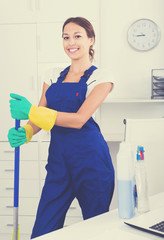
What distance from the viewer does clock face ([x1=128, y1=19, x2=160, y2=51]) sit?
328cm

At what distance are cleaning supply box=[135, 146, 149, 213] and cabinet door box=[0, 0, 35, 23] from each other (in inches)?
93.2

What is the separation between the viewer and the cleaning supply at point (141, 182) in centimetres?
109

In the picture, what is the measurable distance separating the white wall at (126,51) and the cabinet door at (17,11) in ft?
2.27

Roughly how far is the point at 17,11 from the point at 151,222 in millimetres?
2655

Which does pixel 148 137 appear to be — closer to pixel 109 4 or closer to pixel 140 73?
pixel 140 73

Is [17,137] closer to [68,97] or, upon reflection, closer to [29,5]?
[68,97]

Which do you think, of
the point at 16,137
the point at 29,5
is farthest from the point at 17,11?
the point at 16,137

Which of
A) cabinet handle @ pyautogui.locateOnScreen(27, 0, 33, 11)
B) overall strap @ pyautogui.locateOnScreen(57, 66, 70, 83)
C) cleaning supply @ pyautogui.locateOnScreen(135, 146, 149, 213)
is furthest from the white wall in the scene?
cleaning supply @ pyautogui.locateOnScreen(135, 146, 149, 213)

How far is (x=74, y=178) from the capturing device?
1.57 m

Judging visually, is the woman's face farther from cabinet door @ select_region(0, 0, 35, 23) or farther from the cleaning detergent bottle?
cabinet door @ select_region(0, 0, 35, 23)

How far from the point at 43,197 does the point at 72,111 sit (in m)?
0.43

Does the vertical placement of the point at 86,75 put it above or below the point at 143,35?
below

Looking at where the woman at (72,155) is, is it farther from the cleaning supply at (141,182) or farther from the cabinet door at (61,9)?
the cabinet door at (61,9)

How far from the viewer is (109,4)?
3.32 meters
